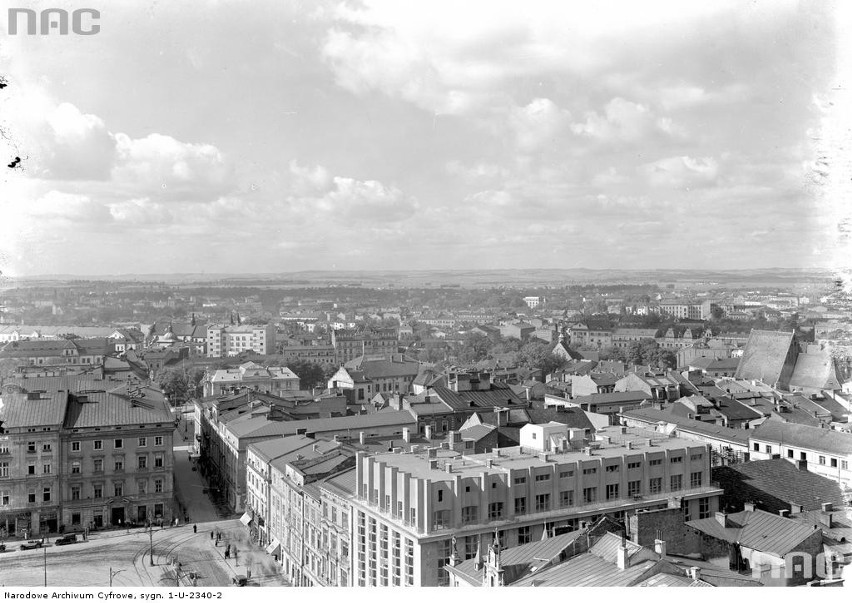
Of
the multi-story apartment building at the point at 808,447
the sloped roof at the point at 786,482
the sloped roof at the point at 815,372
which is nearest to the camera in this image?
the sloped roof at the point at 786,482

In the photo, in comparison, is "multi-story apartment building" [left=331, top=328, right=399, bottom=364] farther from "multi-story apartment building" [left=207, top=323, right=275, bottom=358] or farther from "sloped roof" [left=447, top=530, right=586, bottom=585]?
"sloped roof" [left=447, top=530, right=586, bottom=585]

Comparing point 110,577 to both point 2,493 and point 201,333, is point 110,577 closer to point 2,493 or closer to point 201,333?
point 2,493

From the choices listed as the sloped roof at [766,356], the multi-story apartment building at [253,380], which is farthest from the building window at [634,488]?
the multi-story apartment building at [253,380]

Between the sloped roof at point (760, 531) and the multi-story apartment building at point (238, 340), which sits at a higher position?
the sloped roof at point (760, 531)

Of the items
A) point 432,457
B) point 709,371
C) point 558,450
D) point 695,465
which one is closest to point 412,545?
point 432,457

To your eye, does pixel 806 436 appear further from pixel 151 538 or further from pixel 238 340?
pixel 238 340

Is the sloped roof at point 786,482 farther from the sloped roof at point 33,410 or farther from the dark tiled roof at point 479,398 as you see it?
the sloped roof at point 33,410

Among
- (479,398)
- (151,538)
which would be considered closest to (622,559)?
(151,538)
